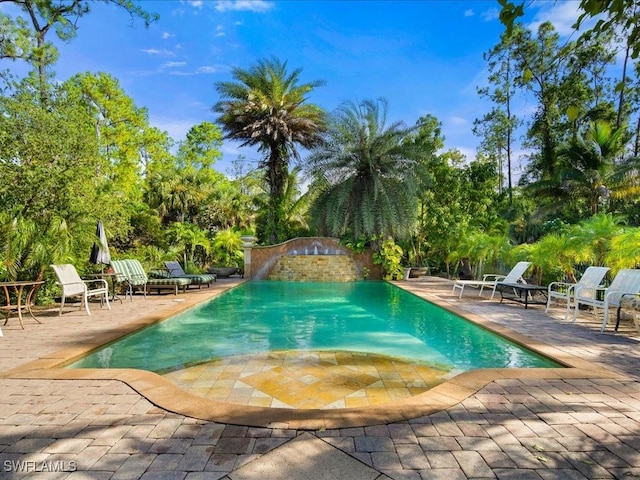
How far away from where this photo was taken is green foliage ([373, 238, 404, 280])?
17016mm

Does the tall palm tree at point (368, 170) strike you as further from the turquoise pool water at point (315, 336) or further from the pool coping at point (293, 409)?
the pool coping at point (293, 409)

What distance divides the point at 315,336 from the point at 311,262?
37.1 ft

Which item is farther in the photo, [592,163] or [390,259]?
[390,259]

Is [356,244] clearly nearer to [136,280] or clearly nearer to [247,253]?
[247,253]

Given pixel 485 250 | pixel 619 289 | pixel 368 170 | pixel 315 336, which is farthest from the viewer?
pixel 368 170

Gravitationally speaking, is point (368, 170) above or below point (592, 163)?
below

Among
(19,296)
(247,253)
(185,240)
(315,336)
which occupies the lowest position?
(315,336)

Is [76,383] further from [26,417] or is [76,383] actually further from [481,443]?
[481,443]

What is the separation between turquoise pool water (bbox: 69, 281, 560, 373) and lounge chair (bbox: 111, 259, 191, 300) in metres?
1.45

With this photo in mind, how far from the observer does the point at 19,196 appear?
8055 mm

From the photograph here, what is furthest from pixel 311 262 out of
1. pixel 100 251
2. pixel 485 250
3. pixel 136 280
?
pixel 100 251

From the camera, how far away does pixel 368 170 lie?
56.9ft

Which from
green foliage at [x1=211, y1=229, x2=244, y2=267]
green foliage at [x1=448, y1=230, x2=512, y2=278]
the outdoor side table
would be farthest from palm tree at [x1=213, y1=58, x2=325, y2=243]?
the outdoor side table

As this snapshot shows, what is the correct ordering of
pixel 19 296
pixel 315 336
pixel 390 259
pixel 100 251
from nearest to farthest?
pixel 19 296
pixel 315 336
pixel 100 251
pixel 390 259
